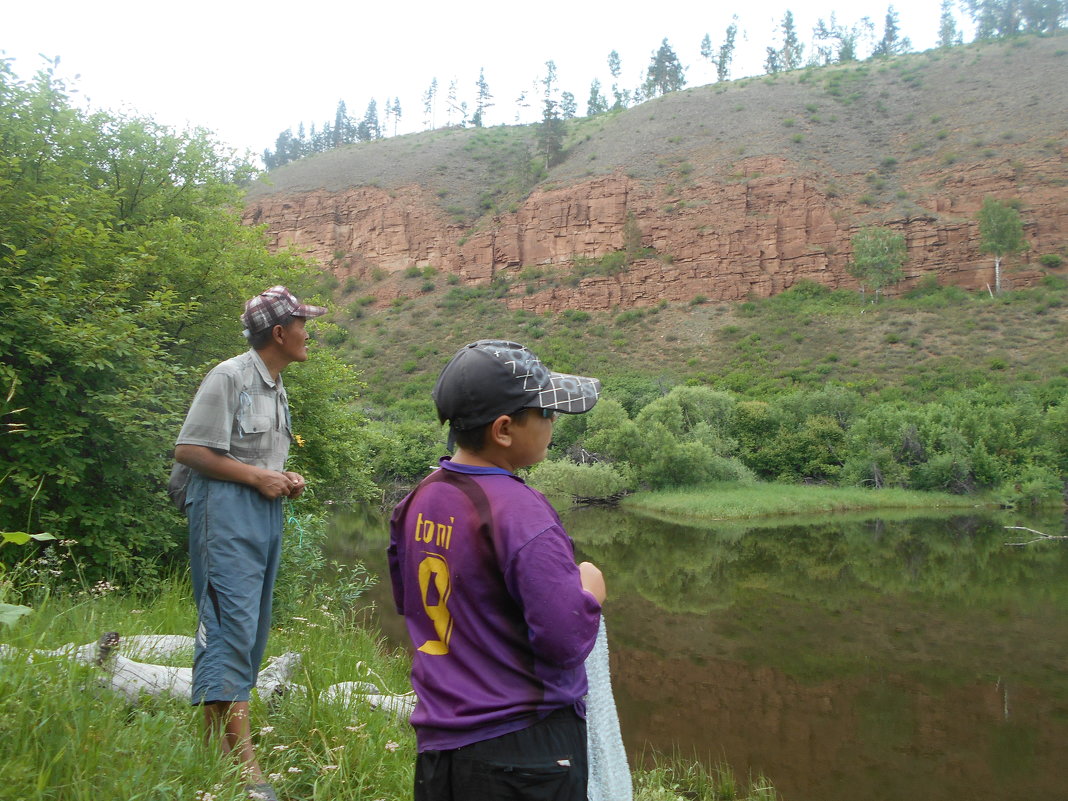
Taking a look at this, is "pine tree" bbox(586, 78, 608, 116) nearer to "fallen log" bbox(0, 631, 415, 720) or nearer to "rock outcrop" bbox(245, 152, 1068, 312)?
"rock outcrop" bbox(245, 152, 1068, 312)

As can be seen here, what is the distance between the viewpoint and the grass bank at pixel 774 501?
945 inches

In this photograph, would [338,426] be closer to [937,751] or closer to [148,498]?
[148,498]

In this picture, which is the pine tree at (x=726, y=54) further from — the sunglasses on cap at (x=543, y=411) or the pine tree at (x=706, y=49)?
the sunglasses on cap at (x=543, y=411)

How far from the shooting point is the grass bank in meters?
24.0

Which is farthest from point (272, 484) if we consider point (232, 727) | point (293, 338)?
point (232, 727)

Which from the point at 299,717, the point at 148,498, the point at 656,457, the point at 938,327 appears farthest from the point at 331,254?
the point at 299,717

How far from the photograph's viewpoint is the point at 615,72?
282 feet

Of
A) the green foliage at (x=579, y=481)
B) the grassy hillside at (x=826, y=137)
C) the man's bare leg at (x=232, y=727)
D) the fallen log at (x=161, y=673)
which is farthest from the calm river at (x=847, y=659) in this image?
the grassy hillside at (x=826, y=137)

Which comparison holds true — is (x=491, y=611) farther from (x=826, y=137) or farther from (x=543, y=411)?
(x=826, y=137)

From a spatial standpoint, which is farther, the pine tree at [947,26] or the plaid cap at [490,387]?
the pine tree at [947,26]

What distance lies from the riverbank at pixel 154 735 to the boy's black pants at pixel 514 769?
65 cm

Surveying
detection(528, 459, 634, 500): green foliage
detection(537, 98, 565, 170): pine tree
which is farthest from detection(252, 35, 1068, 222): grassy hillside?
detection(528, 459, 634, 500): green foliage

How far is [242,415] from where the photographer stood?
2.40 meters

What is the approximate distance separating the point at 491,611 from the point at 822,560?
1664 centimetres
